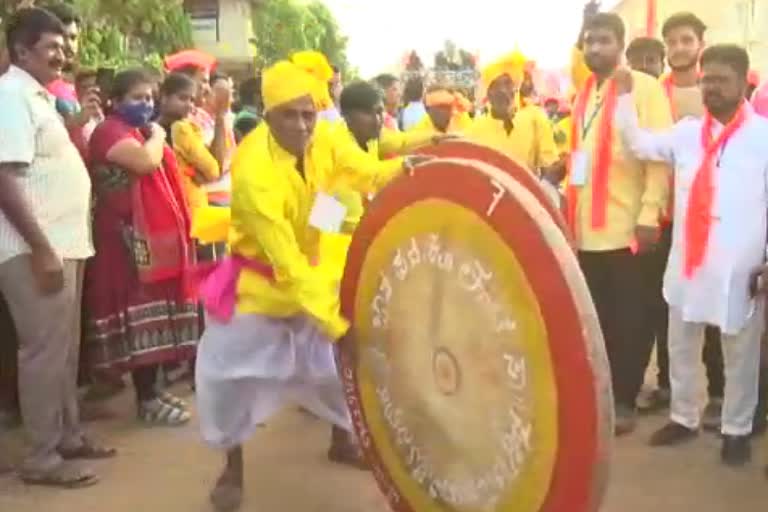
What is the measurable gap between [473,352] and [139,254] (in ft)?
8.90

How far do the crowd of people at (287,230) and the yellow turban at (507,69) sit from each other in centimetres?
2

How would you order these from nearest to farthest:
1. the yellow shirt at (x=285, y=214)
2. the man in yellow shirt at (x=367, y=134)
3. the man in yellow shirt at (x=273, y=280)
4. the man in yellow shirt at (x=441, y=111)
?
the yellow shirt at (x=285, y=214) → the man in yellow shirt at (x=273, y=280) → the man in yellow shirt at (x=367, y=134) → the man in yellow shirt at (x=441, y=111)

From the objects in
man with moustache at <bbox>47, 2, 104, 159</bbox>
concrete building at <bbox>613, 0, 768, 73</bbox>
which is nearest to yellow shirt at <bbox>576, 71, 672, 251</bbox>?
man with moustache at <bbox>47, 2, 104, 159</bbox>

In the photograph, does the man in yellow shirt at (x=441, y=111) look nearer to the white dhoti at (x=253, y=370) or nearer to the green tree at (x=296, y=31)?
the white dhoti at (x=253, y=370)

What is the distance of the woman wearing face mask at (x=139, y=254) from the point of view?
512 cm

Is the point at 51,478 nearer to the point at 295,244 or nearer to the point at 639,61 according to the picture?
the point at 295,244

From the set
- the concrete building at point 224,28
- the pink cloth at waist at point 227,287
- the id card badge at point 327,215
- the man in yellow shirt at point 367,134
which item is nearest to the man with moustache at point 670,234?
the man in yellow shirt at point 367,134

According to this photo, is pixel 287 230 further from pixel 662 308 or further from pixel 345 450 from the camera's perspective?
pixel 662 308

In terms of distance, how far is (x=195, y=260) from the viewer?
5594 millimetres

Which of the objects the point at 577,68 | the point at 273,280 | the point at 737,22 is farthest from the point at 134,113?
the point at 737,22

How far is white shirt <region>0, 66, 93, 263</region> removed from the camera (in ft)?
13.6

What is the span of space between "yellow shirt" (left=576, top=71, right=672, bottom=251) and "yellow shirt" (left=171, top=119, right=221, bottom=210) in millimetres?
2106

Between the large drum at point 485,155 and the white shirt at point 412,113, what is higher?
the large drum at point 485,155

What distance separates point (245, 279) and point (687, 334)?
202 centimetres
